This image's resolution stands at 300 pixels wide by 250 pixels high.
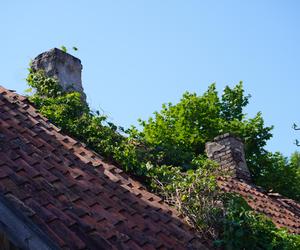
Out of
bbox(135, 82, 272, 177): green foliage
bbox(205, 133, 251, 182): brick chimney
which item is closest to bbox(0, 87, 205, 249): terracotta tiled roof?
bbox(205, 133, 251, 182): brick chimney

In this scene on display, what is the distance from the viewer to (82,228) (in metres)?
3.87

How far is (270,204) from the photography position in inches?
339

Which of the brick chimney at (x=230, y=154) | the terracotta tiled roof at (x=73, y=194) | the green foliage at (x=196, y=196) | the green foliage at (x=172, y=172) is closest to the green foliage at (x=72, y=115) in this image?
the green foliage at (x=172, y=172)

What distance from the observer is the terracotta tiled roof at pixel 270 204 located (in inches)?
304

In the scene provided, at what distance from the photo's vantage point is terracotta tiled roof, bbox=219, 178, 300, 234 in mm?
7727

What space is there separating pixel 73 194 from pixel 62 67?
4.57 m

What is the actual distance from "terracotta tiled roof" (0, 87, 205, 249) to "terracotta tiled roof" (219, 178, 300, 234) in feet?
8.00

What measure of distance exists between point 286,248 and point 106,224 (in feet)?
8.25

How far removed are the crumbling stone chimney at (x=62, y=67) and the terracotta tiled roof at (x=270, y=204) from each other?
11.3 ft

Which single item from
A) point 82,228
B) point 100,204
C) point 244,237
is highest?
point 244,237

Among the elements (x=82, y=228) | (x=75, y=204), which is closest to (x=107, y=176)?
(x=75, y=204)

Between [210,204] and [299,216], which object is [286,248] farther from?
[299,216]

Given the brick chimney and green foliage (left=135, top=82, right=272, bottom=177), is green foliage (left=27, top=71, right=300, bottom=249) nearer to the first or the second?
the brick chimney

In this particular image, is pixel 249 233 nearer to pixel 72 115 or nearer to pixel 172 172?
pixel 172 172
